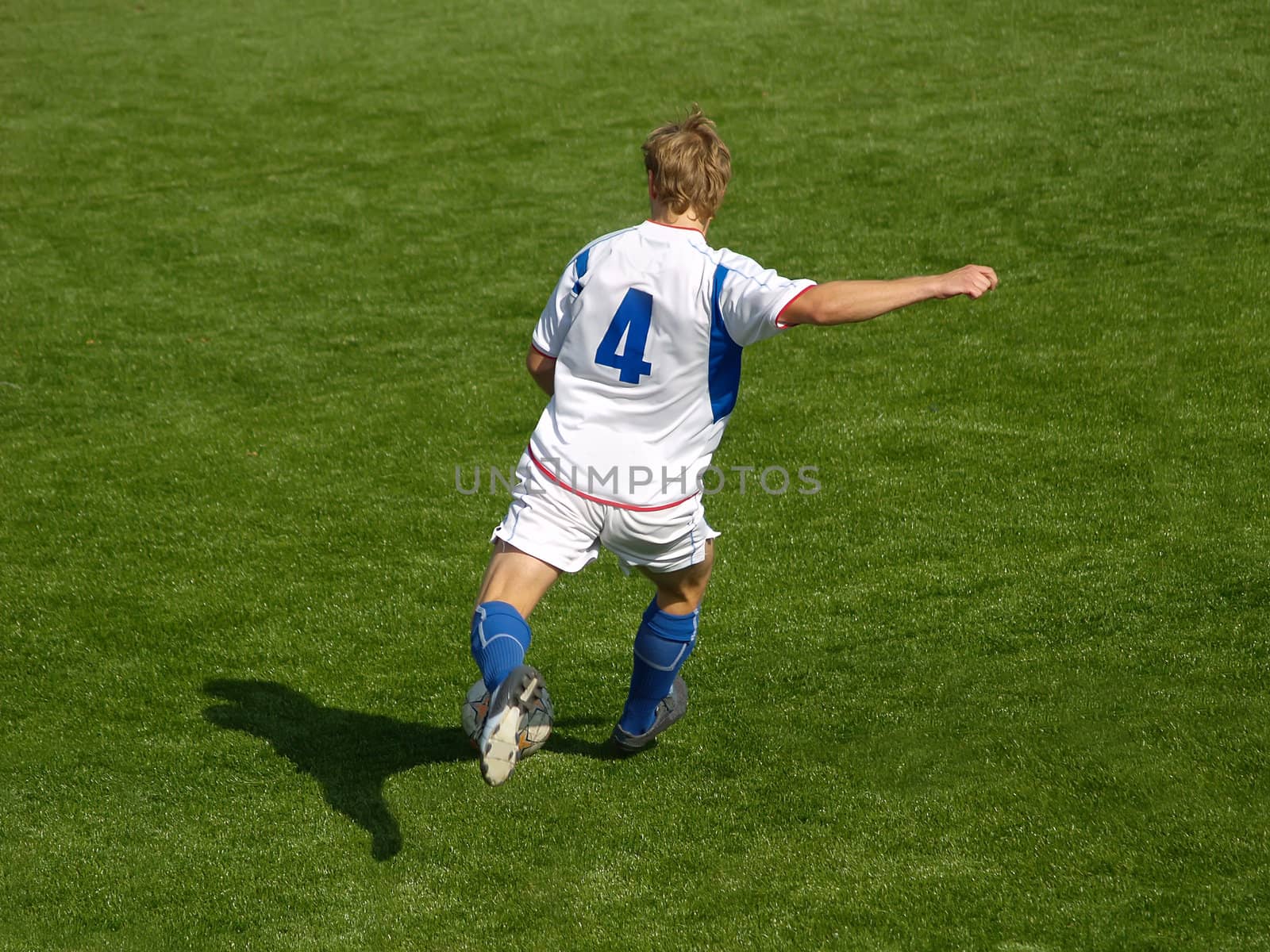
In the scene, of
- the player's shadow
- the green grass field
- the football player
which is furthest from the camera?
the player's shadow

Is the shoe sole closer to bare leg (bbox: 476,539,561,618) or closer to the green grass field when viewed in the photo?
bare leg (bbox: 476,539,561,618)

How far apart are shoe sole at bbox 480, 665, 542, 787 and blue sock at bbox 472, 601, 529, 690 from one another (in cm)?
10

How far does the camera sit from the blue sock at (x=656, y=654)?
11.9 feet

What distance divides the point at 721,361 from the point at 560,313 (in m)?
0.44

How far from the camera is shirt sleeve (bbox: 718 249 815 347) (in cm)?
292

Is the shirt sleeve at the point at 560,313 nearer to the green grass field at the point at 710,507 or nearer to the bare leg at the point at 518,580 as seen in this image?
the bare leg at the point at 518,580

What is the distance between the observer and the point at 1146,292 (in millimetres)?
7133

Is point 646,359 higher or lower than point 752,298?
lower

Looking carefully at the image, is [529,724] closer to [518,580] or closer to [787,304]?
[518,580]

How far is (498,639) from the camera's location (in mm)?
3025

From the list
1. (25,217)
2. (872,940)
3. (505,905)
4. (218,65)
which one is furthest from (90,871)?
(218,65)

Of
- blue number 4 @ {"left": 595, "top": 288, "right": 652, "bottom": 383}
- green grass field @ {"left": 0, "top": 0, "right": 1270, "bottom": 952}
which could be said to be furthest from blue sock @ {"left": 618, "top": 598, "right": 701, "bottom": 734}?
blue number 4 @ {"left": 595, "top": 288, "right": 652, "bottom": 383}

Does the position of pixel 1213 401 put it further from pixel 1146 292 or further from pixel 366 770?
pixel 366 770

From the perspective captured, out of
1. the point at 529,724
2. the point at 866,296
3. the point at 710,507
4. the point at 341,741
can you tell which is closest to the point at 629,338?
the point at 866,296
